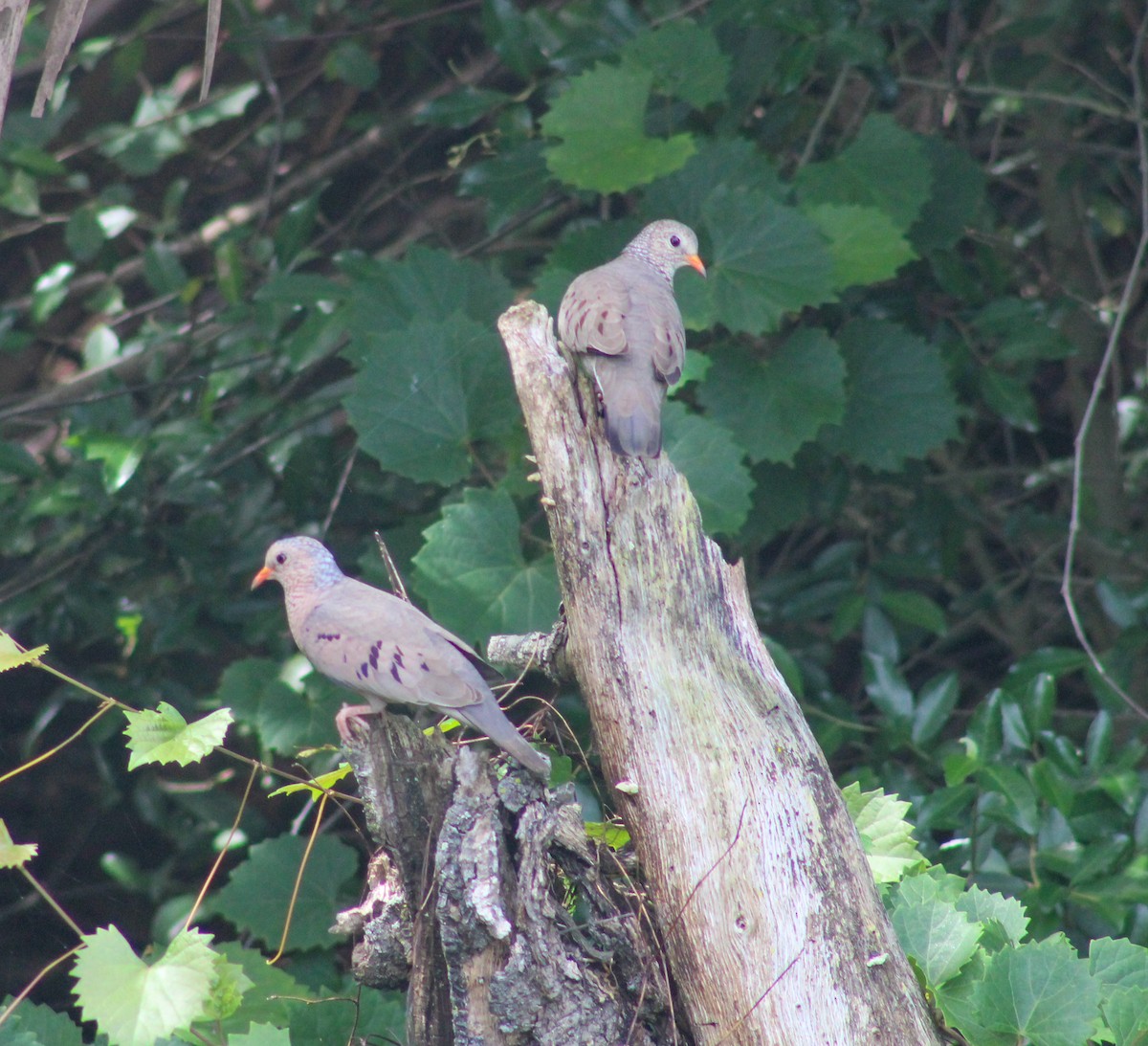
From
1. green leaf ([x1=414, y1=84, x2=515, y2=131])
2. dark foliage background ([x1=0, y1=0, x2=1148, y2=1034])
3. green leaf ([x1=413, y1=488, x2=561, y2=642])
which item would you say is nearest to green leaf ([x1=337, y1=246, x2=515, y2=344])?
dark foliage background ([x1=0, y1=0, x2=1148, y2=1034])

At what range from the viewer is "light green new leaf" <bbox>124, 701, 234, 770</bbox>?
1571 mm

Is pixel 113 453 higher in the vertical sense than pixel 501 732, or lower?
lower

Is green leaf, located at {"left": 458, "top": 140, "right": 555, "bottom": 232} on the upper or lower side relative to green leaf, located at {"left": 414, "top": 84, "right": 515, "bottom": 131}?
lower

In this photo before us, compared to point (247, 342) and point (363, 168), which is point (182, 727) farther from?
point (363, 168)

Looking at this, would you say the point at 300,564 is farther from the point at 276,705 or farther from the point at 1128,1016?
the point at 1128,1016

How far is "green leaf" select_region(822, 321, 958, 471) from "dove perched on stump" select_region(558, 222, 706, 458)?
2.33ft

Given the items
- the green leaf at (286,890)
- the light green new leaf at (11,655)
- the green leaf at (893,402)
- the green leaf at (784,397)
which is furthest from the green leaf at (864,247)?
the light green new leaf at (11,655)

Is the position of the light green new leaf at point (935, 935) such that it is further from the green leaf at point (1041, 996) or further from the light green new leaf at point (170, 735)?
the light green new leaf at point (170, 735)

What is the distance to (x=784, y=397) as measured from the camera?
9.75 ft

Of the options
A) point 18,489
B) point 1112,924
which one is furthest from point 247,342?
point 1112,924

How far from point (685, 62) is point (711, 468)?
1146 millimetres

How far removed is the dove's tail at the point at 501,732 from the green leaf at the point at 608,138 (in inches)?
62.7

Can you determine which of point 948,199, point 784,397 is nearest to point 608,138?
point 784,397

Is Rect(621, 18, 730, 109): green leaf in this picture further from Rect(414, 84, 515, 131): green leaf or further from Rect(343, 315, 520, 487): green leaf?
Rect(343, 315, 520, 487): green leaf
